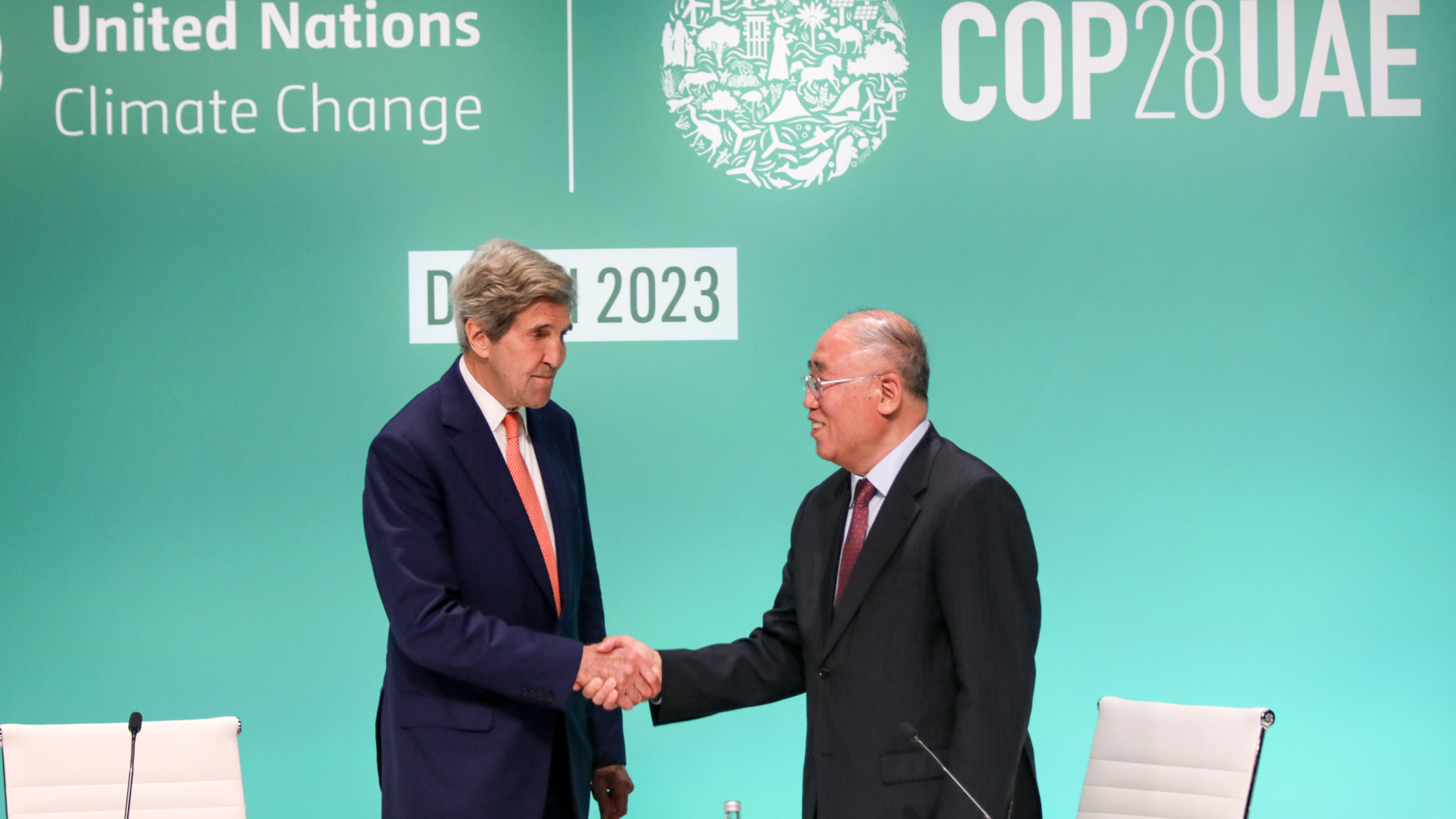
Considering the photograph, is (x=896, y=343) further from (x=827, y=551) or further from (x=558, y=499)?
(x=558, y=499)

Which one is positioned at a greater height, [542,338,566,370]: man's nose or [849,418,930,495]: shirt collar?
[542,338,566,370]: man's nose

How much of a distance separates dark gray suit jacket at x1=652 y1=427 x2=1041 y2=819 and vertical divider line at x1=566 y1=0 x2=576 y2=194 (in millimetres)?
2017

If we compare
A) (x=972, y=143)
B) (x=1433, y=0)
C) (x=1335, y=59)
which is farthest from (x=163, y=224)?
(x=1433, y=0)

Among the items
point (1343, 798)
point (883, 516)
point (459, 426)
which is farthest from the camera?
point (1343, 798)

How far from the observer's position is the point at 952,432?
3811mm

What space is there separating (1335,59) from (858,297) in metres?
1.76

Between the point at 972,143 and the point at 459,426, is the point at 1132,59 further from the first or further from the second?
the point at 459,426

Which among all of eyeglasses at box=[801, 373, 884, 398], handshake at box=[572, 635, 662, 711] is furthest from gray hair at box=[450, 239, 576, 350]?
handshake at box=[572, 635, 662, 711]

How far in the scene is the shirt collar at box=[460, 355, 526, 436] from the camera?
2330 mm

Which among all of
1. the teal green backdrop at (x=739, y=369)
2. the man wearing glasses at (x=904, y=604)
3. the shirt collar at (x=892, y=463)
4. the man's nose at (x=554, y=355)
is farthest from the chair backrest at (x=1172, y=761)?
the man's nose at (x=554, y=355)

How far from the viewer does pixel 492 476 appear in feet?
7.30

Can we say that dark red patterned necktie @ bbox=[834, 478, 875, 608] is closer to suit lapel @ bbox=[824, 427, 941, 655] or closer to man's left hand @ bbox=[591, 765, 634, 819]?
suit lapel @ bbox=[824, 427, 941, 655]

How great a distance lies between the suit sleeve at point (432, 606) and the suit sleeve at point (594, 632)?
0.34m

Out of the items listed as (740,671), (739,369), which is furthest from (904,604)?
(739,369)
